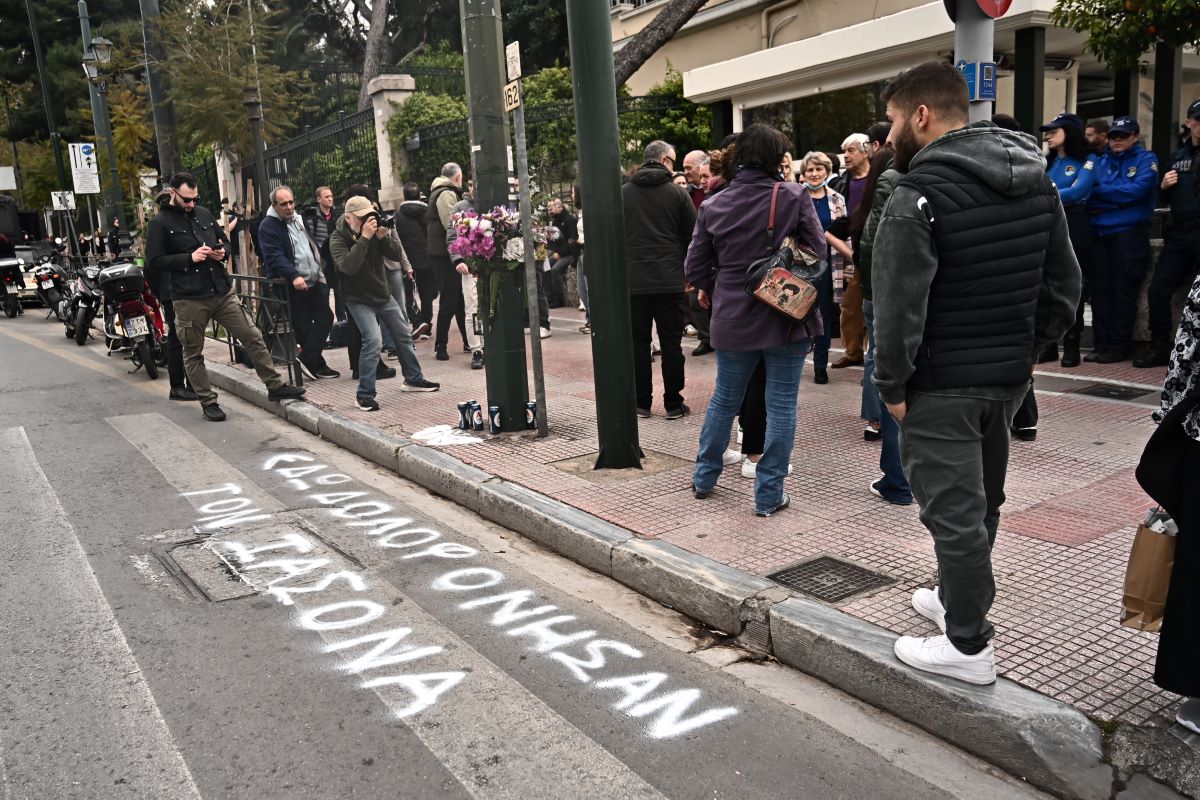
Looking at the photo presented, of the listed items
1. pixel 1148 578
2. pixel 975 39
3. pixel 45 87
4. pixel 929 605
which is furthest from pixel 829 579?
pixel 45 87

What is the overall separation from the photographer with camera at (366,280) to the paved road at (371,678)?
96.7 inches

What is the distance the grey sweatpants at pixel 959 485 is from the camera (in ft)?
10.6

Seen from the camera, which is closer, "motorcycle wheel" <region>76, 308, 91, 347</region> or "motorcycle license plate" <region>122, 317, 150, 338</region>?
"motorcycle license plate" <region>122, 317, 150, 338</region>

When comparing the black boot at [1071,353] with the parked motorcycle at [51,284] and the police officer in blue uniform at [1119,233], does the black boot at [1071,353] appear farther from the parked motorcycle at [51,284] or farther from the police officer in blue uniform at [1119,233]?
the parked motorcycle at [51,284]

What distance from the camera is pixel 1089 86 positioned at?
1514cm

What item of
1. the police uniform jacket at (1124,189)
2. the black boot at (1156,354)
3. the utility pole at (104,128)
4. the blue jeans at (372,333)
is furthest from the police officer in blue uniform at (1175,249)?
the utility pole at (104,128)

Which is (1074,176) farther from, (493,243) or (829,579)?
(829,579)

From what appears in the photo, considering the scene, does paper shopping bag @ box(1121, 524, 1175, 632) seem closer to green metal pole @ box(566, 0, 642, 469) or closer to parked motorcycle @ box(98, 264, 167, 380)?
green metal pole @ box(566, 0, 642, 469)

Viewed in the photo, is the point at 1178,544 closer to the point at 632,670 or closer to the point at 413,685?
the point at 632,670

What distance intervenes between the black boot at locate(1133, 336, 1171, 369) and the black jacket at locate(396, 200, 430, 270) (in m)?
7.08

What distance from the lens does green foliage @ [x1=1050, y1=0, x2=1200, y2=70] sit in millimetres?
7477

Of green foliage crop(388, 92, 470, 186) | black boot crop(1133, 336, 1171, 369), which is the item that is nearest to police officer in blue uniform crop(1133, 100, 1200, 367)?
black boot crop(1133, 336, 1171, 369)

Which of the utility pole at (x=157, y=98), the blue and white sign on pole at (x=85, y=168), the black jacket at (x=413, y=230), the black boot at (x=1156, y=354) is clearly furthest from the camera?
the blue and white sign on pole at (x=85, y=168)

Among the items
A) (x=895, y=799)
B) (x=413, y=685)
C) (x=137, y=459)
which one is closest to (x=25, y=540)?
(x=137, y=459)
